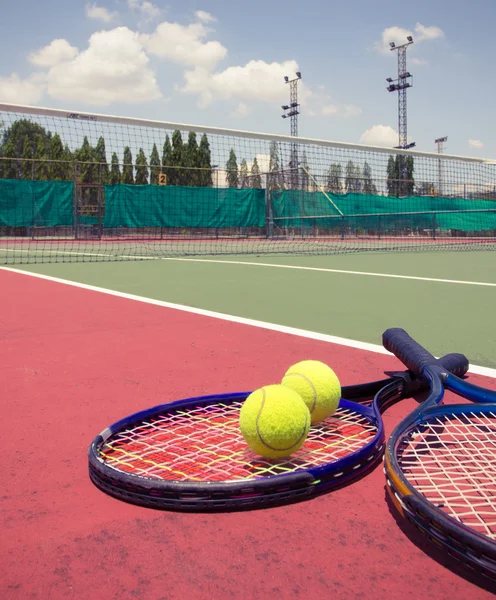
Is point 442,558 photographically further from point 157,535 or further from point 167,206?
point 167,206

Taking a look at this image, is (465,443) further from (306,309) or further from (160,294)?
(160,294)

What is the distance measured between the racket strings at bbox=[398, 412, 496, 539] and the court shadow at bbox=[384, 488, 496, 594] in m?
0.10

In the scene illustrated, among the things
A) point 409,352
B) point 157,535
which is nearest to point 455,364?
point 409,352

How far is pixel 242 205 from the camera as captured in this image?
54.0ft

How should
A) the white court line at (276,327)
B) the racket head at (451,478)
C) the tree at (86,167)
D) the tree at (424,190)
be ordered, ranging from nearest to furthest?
the racket head at (451,478) → the white court line at (276,327) → the tree at (424,190) → the tree at (86,167)

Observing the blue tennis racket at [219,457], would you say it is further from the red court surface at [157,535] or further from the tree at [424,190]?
the tree at [424,190]

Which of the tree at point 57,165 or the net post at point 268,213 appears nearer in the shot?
the net post at point 268,213

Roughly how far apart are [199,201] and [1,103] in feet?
20.5

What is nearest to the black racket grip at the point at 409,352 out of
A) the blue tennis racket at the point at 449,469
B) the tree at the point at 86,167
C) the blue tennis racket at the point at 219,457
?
the blue tennis racket at the point at 449,469

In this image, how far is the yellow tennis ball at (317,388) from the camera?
221 centimetres

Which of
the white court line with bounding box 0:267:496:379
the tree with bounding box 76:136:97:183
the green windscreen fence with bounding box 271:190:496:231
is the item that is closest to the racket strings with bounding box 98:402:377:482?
the white court line with bounding box 0:267:496:379

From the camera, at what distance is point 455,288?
6742mm

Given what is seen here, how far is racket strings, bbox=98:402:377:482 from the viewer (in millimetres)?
1896

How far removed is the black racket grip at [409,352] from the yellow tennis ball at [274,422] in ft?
2.73
